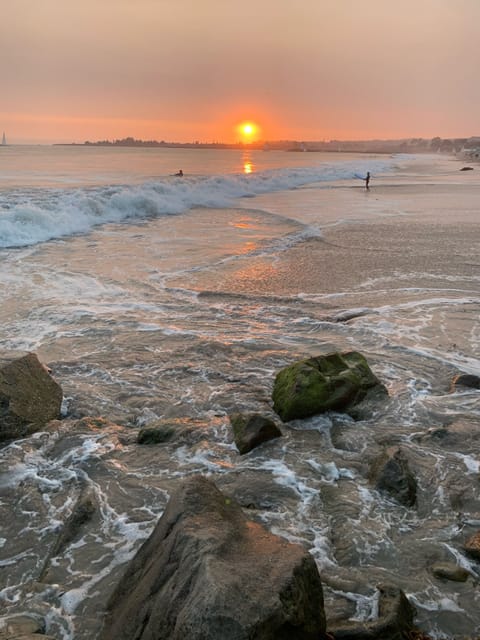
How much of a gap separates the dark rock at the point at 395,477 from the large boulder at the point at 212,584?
1995 mm

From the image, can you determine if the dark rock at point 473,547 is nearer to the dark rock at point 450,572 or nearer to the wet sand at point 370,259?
Answer: the dark rock at point 450,572

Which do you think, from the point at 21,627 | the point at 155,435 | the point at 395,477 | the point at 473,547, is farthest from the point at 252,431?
the point at 21,627

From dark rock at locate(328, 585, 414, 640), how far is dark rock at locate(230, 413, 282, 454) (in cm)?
243

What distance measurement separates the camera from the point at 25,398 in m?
6.11

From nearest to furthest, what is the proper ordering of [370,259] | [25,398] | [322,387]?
[25,398] < [322,387] < [370,259]

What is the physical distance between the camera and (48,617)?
360cm

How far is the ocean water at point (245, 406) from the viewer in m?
4.11

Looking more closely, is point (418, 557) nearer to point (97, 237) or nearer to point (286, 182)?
point (97, 237)

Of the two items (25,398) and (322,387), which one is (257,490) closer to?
(322,387)

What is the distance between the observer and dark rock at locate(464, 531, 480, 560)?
4.12 metres

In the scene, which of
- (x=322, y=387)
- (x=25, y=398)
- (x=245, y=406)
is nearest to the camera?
(x=25, y=398)

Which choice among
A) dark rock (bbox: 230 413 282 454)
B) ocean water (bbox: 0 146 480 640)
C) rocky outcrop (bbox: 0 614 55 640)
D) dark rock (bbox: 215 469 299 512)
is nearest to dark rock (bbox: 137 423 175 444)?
ocean water (bbox: 0 146 480 640)

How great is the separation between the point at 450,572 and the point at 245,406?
333cm

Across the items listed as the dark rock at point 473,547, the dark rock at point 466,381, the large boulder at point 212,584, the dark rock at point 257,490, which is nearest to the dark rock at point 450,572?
the dark rock at point 473,547
